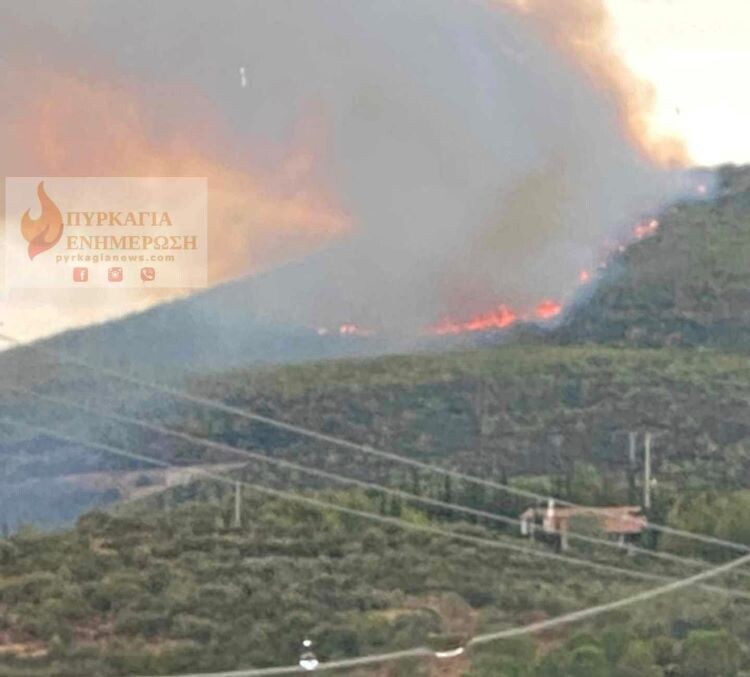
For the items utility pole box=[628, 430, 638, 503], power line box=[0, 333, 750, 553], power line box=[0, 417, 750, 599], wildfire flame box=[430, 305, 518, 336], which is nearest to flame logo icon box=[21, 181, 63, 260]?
power line box=[0, 333, 750, 553]

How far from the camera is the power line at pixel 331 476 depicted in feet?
6.57

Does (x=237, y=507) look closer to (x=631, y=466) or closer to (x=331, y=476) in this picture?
(x=331, y=476)

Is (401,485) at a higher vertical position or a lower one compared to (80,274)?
lower

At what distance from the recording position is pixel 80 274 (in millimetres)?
2055

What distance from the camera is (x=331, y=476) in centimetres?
202

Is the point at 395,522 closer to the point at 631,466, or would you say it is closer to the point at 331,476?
the point at 331,476

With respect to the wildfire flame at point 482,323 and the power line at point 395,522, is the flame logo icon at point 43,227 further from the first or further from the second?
the wildfire flame at point 482,323

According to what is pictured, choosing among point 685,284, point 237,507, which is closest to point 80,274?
point 237,507

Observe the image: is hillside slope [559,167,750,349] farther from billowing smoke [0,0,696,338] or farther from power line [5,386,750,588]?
power line [5,386,750,588]

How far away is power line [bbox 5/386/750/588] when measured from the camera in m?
2.00

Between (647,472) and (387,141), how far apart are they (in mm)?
698

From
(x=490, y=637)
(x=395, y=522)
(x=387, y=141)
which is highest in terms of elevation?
(x=387, y=141)

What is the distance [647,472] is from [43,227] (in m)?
1.09

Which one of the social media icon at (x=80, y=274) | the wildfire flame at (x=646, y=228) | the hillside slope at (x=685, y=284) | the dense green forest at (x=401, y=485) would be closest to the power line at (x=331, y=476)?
the dense green forest at (x=401, y=485)
